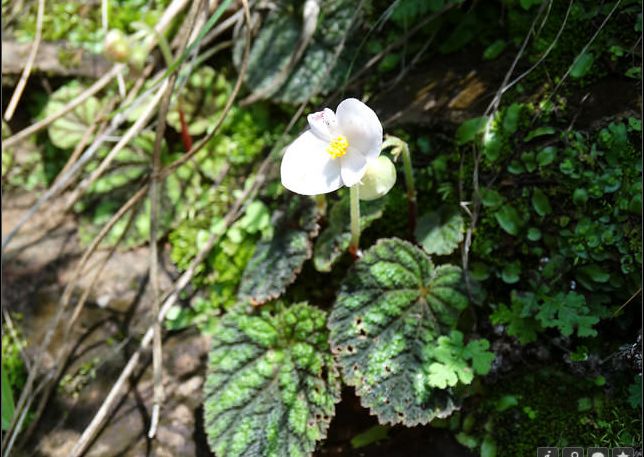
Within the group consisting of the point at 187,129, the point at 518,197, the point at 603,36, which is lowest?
the point at 518,197

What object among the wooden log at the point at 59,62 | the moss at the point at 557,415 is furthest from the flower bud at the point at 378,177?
the wooden log at the point at 59,62

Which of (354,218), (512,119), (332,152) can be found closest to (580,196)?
(512,119)

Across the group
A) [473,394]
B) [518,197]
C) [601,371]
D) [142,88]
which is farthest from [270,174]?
[601,371]

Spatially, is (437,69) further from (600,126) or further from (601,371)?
(601,371)

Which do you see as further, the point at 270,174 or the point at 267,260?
the point at 270,174

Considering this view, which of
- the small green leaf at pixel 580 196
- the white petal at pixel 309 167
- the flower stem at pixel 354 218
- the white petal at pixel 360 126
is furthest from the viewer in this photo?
the small green leaf at pixel 580 196

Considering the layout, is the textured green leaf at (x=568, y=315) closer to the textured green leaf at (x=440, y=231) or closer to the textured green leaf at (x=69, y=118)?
the textured green leaf at (x=440, y=231)

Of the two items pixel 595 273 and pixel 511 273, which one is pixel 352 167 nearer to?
pixel 511 273
